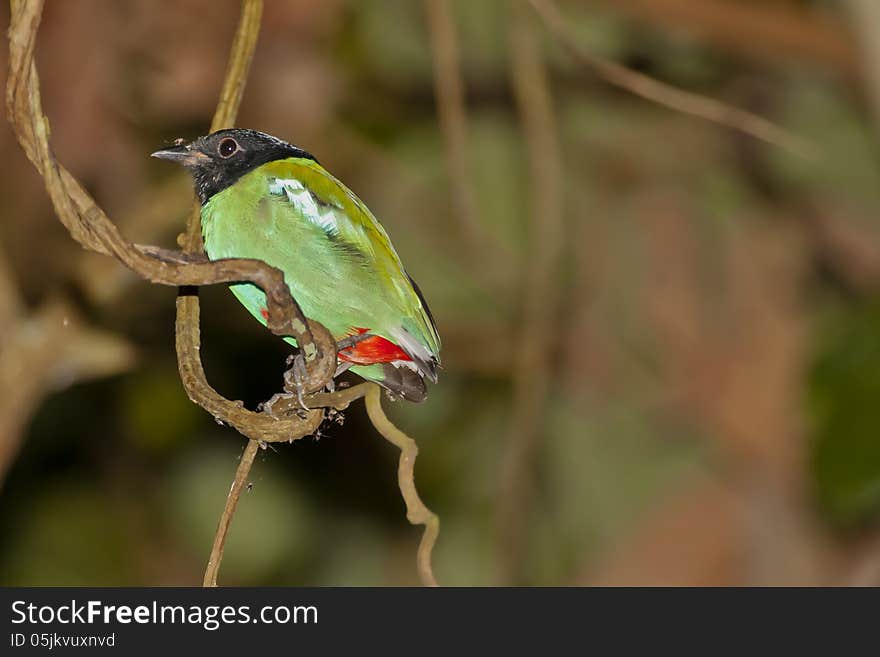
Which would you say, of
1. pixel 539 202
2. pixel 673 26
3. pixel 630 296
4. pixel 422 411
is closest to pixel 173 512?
pixel 422 411

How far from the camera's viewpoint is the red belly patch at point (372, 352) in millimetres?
2303

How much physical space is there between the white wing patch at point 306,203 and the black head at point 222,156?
10cm

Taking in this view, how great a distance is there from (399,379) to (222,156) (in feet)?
1.96

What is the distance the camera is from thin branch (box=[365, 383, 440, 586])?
2.32m

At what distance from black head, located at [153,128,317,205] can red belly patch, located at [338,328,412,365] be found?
426 millimetres

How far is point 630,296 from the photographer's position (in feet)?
22.9

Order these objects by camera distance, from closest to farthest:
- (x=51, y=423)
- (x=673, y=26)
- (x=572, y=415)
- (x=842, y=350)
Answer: (x=842, y=350), (x=673, y=26), (x=51, y=423), (x=572, y=415)

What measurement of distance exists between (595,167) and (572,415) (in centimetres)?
154

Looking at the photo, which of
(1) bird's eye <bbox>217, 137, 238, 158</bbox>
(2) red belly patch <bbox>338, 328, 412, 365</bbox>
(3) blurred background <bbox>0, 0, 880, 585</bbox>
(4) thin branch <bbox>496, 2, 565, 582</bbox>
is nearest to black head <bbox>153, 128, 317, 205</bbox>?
(1) bird's eye <bbox>217, 137, 238, 158</bbox>

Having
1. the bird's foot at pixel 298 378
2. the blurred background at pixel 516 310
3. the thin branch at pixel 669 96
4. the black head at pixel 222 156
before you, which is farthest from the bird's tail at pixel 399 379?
the blurred background at pixel 516 310

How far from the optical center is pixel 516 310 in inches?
242

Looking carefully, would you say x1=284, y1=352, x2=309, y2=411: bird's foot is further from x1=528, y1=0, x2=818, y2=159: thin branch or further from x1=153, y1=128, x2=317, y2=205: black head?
Answer: x1=528, y1=0, x2=818, y2=159: thin branch

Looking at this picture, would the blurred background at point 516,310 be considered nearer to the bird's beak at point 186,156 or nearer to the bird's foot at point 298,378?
the bird's beak at point 186,156

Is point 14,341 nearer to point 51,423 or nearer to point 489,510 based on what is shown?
point 51,423
